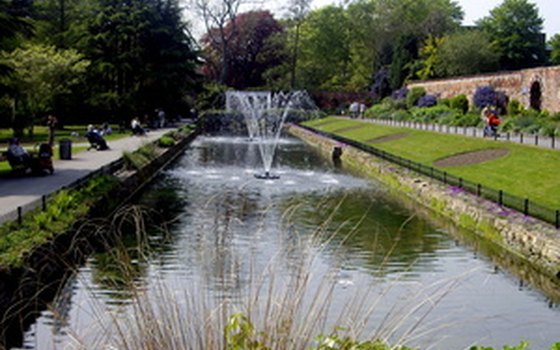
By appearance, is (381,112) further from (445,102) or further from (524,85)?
(524,85)

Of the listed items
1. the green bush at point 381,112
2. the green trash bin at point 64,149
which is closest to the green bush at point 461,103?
the green bush at point 381,112

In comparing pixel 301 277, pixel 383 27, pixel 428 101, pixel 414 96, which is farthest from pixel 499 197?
pixel 383 27

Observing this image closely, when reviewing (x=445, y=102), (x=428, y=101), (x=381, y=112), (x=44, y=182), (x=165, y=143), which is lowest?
(x=44, y=182)

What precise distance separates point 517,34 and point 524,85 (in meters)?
29.3

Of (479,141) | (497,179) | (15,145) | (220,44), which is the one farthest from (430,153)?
(220,44)

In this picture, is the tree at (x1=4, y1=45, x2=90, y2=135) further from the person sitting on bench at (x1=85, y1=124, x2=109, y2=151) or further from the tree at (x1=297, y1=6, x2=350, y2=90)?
the tree at (x1=297, y1=6, x2=350, y2=90)

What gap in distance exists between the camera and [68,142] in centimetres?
2412

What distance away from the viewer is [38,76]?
35812 millimetres

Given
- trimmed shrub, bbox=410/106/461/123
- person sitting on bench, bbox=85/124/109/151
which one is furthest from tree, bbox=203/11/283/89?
person sitting on bench, bbox=85/124/109/151

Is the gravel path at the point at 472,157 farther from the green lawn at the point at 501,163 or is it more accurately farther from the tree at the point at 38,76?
the tree at the point at 38,76

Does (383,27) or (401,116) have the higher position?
(383,27)

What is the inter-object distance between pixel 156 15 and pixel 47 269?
41362 millimetres

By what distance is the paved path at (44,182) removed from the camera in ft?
46.8

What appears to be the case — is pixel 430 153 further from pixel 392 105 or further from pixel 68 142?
pixel 392 105
